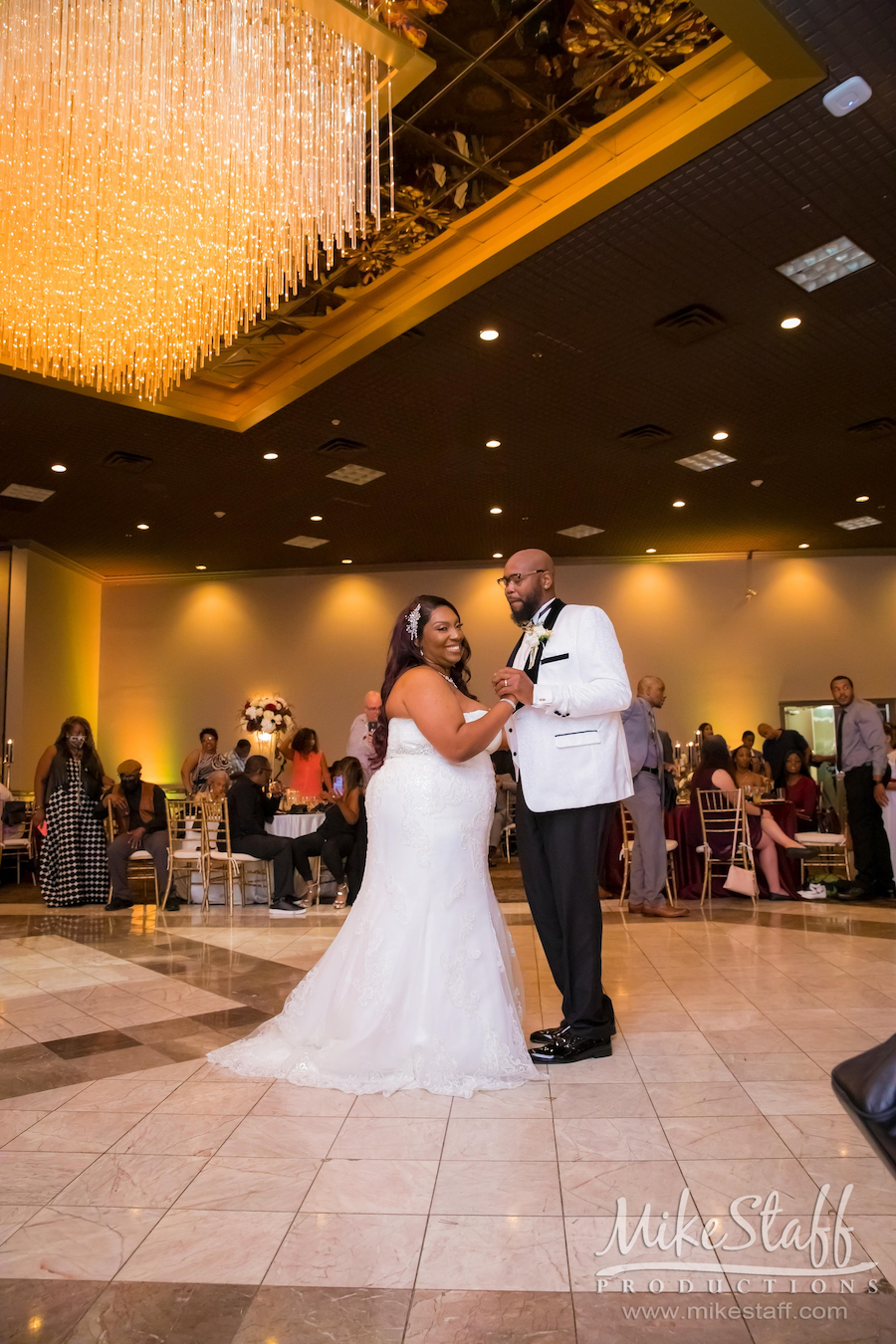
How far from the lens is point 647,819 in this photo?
271 inches

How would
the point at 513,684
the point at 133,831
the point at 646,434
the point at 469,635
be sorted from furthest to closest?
1. the point at 469,635
2. the point at 646,434
3. the point at 133,831
4. the point at 513,684

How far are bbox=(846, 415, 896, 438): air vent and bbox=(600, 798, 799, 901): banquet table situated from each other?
3678 millimetres

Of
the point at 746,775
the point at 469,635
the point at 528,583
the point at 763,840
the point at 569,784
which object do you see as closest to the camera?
the point at 569,784

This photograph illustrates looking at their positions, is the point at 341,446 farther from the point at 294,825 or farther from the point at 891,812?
the point at 891,812

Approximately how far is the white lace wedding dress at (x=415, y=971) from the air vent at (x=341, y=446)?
6.30 metres

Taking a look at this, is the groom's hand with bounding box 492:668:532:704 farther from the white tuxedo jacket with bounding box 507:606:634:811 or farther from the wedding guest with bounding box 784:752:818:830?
the wedding guest with bounding box 784:752:818:830

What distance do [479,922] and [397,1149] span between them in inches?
33.4

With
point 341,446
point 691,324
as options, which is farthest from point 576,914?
point 341,446

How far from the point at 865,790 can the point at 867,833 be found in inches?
13.7

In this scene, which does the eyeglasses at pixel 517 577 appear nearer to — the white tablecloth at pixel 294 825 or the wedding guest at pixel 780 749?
the white tablecloth at pixel 294 825

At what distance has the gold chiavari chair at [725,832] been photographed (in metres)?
7.46

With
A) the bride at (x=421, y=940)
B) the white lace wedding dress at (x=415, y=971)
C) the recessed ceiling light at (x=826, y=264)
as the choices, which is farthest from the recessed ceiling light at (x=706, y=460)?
the white lace wedding dress at (x=415, y=971)

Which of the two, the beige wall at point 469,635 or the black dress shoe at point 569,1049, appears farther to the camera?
the beige wall at point 469,635

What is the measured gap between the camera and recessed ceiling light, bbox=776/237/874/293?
236 inches
